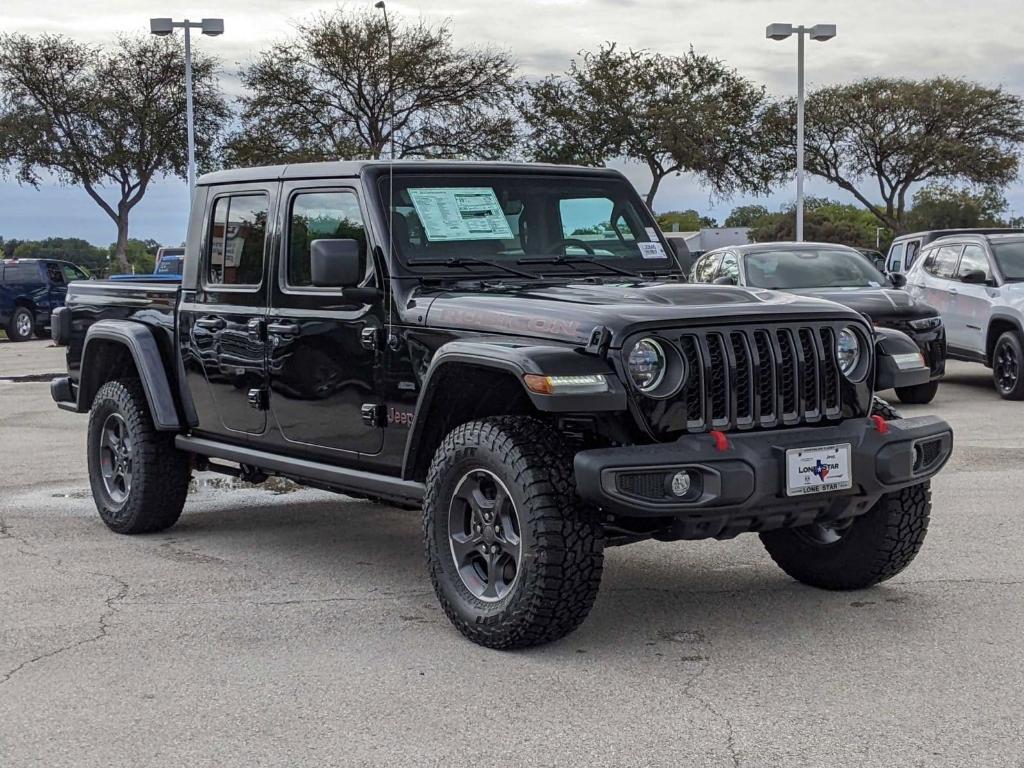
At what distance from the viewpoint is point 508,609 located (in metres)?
5.06

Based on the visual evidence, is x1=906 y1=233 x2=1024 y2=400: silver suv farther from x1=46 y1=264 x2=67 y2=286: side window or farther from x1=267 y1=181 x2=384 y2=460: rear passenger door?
x1=46 y1=264 x2=67 y2=286: side window

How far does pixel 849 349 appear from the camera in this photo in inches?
215

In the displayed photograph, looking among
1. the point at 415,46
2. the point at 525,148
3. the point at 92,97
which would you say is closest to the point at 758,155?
the point at 525,148

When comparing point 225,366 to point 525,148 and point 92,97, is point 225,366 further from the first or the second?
point 92,97

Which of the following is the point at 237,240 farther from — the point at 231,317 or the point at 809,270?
the point at 809,270

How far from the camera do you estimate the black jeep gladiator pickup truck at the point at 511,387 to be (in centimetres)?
493

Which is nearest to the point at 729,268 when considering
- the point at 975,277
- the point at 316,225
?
the point at 975,277

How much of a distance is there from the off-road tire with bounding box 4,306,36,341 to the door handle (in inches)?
997

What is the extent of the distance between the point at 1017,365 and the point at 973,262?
1.53 meters

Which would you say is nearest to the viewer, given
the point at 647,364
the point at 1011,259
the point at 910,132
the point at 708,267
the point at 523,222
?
the point at 647,364

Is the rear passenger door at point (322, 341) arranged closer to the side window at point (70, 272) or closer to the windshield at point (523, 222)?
the windshield at point (523, 222)

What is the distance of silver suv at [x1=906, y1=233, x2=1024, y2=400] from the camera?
→ 1364 cm

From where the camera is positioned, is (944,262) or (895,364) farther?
(944,262)

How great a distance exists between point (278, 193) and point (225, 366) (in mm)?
884
